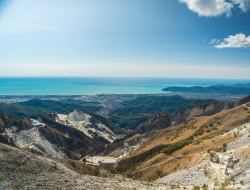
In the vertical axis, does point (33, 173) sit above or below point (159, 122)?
above

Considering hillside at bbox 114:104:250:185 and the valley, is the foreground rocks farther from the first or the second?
hillside at bbox 114:104:250:185

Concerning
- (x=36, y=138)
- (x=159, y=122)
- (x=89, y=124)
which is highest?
(x=159, y=122)

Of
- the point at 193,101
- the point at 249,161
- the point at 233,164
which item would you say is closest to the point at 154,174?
the point at 233,164

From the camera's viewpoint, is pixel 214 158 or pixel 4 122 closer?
pixel 214 158

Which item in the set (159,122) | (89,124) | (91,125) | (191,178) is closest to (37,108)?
(89,124)

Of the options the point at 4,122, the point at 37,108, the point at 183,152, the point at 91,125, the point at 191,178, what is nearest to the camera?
the point at 191,178

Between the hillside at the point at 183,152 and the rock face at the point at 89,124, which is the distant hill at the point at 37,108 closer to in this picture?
the rock face at the point at 89,124

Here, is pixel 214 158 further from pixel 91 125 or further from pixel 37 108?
pixel 37 108

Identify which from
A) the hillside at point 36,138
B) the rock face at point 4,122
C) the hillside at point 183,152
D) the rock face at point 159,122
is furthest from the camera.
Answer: the rock face at point 159,122

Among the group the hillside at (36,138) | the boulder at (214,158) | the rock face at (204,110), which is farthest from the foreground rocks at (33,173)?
the rock face at (204,110)

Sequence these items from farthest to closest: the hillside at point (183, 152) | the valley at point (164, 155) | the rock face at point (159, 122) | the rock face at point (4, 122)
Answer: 1. the rock face at point (159, 122)
2. the rock face at point (4, 122)
3. the hillside at point (183, 152)
4. the valley at point (164, 155)

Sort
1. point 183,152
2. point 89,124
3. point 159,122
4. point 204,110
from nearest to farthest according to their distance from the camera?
point 183,152
point 204,110
point 159,122
point 89,124

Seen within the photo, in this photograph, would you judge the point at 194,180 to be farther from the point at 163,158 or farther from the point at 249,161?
the point at 163,158

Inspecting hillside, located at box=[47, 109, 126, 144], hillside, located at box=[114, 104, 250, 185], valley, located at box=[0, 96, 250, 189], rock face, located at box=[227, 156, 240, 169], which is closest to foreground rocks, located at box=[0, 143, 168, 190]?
valley, located at box=[0, 96, 250, 189]
